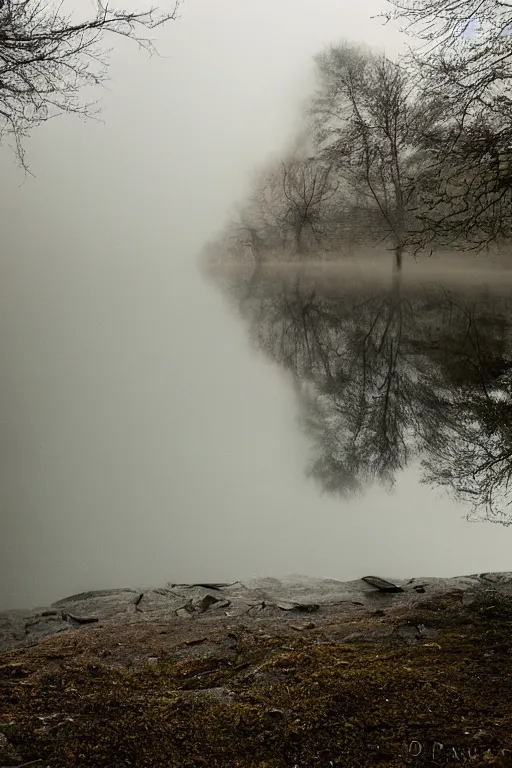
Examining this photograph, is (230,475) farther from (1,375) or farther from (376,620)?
(1,375)

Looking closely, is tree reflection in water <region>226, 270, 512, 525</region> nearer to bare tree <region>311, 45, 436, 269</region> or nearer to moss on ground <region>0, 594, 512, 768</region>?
moss on ground <region>0, 594, 512, 768</region>

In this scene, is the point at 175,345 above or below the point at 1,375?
above

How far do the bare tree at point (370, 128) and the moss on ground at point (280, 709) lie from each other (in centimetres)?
1247

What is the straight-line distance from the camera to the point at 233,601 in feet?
8.84

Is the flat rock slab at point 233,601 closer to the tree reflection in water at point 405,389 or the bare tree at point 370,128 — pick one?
the tree reflection in water at point 405,389

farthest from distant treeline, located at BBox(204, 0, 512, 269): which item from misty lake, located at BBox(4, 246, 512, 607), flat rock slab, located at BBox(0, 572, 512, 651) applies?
flat rock slab, located at BBox(0, 572, 512, 651)

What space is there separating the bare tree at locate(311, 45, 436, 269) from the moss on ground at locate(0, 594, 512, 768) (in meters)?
12.5

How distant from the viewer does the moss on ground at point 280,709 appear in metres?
1.27

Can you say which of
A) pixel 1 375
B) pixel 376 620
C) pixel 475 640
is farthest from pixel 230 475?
pixel 1 375

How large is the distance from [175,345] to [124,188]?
1046 centimetres

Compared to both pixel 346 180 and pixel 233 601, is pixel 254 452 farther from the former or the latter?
pixel 346 180

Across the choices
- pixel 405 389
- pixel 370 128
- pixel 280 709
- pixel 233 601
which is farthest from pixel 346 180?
pixel 280 709

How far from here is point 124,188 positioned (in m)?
17.0

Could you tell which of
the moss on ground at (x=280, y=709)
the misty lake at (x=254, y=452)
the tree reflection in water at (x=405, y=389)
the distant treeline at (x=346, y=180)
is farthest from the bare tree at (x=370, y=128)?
the moss on ground at (x=280, y=709)
